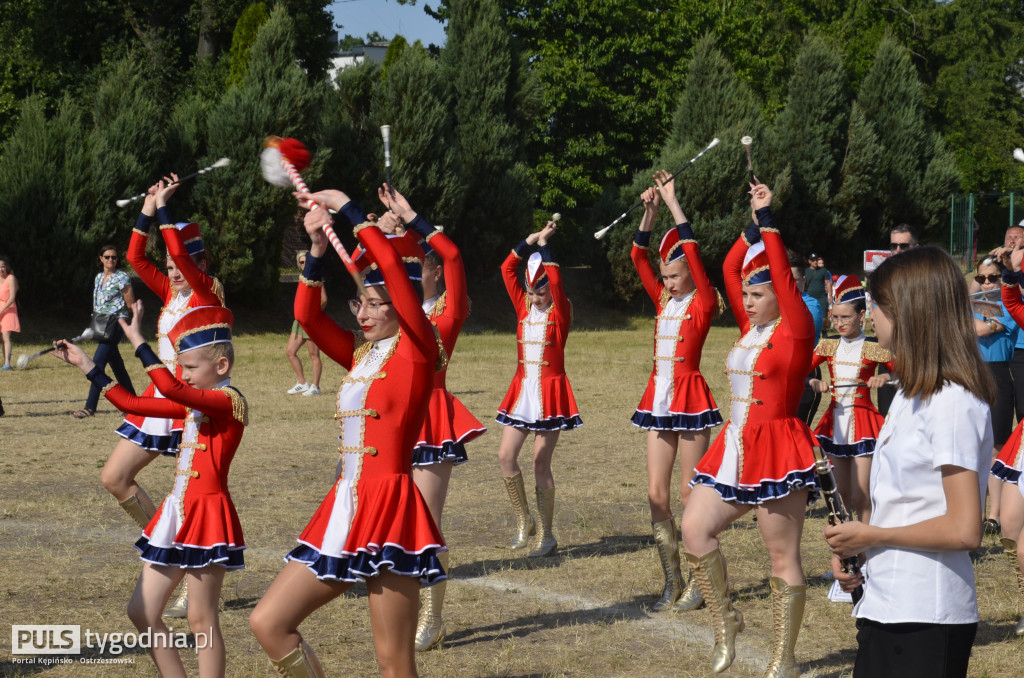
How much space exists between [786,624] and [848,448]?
2.48 metres

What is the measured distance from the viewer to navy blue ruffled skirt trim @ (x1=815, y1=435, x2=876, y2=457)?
25.7 feet

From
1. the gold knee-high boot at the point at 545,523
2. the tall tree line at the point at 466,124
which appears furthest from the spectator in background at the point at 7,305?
the gold knee-high boot at the point at 545,523

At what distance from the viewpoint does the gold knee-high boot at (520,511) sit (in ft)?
28.9

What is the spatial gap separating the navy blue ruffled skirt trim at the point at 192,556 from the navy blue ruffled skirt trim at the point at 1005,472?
4.66 m

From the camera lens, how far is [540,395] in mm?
8719

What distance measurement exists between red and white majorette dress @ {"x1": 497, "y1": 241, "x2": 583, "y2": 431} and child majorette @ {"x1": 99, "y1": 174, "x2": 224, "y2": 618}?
2.53m

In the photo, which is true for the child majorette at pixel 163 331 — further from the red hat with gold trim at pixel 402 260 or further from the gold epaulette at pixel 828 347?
the gold epaulette at pixel 828 347

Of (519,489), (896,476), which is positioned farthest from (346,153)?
(896,476)

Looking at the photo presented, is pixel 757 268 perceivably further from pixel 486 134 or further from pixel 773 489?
pixel 486 134

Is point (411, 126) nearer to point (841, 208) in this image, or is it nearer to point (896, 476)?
point (841, 208)

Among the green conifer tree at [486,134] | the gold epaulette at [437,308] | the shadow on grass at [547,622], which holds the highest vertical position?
A: the green conifer tree at [486,134]

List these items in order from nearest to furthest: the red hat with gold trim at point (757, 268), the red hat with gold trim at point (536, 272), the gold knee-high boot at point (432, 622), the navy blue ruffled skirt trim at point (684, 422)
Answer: the red hat with gold trim at point (757, 268) < the gold knee-high boot at point (432, 622) < the navy blue ruffled skirt trim at point (684, 422) < the red hat with gold trim at point (536, 272)

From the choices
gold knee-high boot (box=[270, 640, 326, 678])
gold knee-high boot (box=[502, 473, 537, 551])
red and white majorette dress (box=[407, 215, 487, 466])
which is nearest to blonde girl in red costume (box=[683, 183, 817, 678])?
red and white majorette dress (box=[407, 215, 487, 466])

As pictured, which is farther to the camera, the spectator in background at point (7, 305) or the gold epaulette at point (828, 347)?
the spectator in background at point (7, 305)
